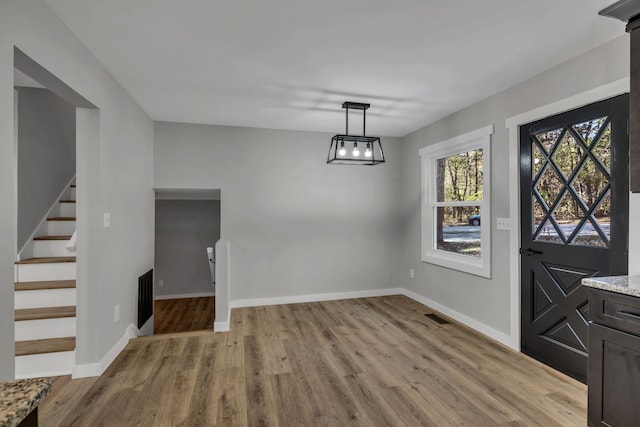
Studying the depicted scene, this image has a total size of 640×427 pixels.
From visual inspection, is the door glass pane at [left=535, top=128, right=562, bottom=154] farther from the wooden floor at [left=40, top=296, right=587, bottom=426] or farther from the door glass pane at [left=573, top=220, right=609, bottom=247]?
the wooden floor at [left=40, top=296, right=587, bottom=426]

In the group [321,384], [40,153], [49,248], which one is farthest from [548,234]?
[40,153]

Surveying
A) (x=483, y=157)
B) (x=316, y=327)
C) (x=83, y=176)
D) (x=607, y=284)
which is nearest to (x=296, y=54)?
(x=83, y=176)

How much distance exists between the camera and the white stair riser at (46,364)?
2.54m

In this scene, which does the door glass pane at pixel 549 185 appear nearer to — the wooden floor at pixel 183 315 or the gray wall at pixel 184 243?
the wooden floor at pixel 183 315

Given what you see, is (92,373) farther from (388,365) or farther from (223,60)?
(223,60)

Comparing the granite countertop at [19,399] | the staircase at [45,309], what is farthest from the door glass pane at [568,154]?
the staircase at [45,309]

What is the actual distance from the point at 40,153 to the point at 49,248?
1.09m

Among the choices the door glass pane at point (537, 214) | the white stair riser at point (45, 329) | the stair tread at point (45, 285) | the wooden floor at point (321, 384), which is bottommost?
the wooden floor at point (321, 384)

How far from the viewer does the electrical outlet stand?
3232mm

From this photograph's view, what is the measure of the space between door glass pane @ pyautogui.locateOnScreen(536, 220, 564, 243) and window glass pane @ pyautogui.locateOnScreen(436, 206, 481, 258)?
91 centimetres

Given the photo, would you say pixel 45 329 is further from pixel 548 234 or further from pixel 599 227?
pixel 599 227

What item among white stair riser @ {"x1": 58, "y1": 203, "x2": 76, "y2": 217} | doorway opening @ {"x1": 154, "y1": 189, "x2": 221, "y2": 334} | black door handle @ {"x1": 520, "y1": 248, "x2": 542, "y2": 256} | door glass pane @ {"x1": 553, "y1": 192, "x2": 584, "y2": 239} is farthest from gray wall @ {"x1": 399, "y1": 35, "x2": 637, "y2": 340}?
white stair riser @ {"x1": 58, "y1": 203, "x2": 76, "y2": 217}

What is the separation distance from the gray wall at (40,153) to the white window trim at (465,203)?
463 centimetres

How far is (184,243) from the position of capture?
20.8 ft
